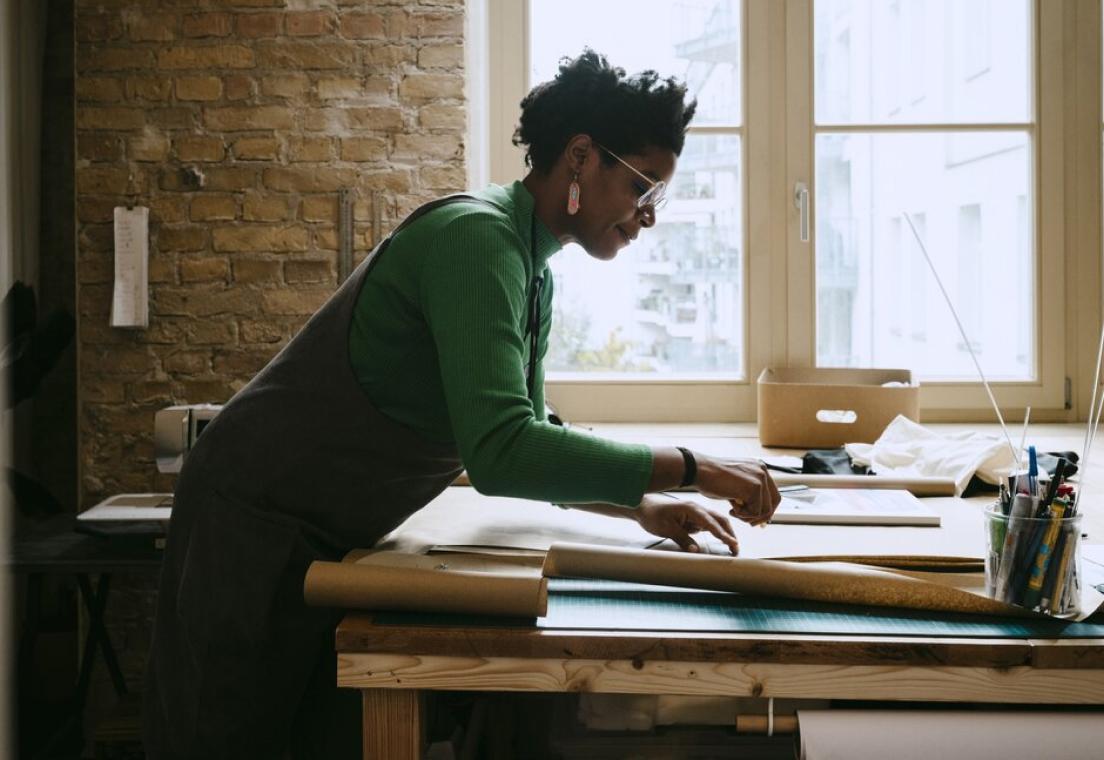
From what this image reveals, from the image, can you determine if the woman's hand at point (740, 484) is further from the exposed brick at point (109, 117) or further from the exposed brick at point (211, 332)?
the exposed brick at point (109, 117)

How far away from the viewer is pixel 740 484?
143 cm

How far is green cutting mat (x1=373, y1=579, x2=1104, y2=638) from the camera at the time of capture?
1.17 metres

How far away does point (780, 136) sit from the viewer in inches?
131

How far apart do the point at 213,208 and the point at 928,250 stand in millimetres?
2158

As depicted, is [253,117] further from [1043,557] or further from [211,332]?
[1043,557]

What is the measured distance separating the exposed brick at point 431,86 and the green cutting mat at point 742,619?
6.43 ft

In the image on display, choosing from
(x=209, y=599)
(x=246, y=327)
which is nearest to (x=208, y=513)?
(x=209, y=599)

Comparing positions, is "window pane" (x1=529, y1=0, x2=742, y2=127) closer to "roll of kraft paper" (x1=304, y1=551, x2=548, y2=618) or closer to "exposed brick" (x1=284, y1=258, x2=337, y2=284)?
"exposed brick" (x1=284, y1=258, x2=337, y2=284)

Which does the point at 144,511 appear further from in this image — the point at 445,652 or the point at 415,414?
the point at 445,652

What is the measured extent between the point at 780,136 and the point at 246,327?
1.71m

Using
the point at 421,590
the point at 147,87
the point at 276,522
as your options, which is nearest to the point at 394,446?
the point at 276,522

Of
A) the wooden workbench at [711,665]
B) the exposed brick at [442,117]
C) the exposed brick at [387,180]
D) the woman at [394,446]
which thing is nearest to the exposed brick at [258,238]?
the exposed brick at [387,180]

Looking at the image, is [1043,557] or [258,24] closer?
[1043,557]

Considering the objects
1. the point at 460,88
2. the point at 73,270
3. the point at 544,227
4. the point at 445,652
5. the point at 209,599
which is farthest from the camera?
the point at 73,270
